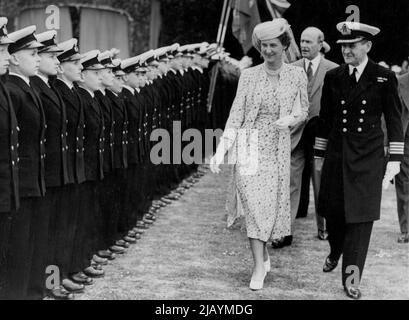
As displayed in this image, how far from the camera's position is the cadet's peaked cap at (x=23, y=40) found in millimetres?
5289

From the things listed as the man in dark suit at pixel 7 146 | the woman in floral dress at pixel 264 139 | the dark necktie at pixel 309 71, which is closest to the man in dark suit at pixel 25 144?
the man in dark suit at pixel 7 146

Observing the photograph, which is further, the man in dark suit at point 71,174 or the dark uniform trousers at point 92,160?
the dark uniform trousers at point 92,160

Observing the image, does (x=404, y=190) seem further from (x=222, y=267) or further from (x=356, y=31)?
(x=356, y=31)

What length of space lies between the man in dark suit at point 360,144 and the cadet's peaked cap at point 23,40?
2480 millimetres

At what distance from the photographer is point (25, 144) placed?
17.5 feet

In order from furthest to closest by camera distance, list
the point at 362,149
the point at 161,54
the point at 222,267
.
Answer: the point at 161,54 < the point at 222,267 < the point at 362,149

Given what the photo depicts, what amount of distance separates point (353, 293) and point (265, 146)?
4.45ft

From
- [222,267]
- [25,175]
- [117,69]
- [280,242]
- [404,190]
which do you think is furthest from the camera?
[404,190]

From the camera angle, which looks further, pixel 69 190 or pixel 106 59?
pixel 106 59

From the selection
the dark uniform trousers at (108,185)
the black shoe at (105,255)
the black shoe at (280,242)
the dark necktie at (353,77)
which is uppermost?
the dark necktie at (353,77)

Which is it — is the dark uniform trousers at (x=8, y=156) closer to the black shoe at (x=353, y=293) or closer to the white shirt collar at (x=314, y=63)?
the black shoe at (x=353, y=293)

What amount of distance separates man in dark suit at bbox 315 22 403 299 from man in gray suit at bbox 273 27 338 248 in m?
1.76

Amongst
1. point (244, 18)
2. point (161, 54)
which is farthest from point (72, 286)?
point (244, 18)

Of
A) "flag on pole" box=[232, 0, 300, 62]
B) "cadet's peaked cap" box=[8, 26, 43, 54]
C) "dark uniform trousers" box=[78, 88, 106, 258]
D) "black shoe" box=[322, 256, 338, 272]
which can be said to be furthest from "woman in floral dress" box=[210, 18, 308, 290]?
"flag on pole" box=[232, 0, 300, 62]
